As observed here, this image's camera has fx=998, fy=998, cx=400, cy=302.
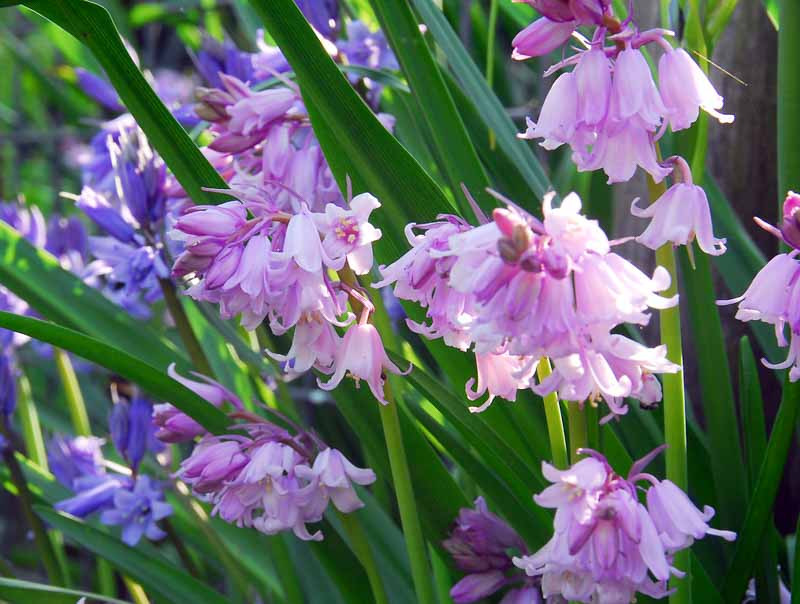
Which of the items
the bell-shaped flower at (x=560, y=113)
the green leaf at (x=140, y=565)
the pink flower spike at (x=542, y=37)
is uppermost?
the pink flower spike at (x=542, y=37)

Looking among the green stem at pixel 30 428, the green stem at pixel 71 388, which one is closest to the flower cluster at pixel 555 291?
the green stem at pixel 71 388

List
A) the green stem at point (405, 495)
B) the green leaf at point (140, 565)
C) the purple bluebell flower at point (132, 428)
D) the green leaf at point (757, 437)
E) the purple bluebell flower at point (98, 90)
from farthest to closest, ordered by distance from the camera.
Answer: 1. the purple bluebell flower at point (98, 90)
2. the purple bluebell flower at point (132, 428)
3. the green leaf at point (140, 565)
4. the green leaf at point (757, 437)
5. the green stem at point (405, 495)

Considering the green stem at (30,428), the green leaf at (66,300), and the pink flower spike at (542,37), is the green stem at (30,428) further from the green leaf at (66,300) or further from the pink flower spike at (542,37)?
the pink flower spike at (542,37)

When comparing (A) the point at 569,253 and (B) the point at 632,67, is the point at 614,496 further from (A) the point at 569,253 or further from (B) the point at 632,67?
(B) the point at 632,67

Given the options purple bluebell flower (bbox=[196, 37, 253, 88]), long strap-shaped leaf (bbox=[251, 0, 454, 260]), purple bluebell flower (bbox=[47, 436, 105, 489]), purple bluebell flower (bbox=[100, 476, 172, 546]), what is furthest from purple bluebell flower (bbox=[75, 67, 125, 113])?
long strap-shaped leaf (bbox=[251, 0, 454, 260])

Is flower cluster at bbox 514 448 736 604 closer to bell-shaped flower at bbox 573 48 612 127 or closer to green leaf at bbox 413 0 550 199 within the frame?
bell-shaped flower at bbox 573 48 612 127

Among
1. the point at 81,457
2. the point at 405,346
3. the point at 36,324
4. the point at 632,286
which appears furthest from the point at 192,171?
the point at 81,457

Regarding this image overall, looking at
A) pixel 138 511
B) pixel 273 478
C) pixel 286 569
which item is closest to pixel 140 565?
pixel 138 511
